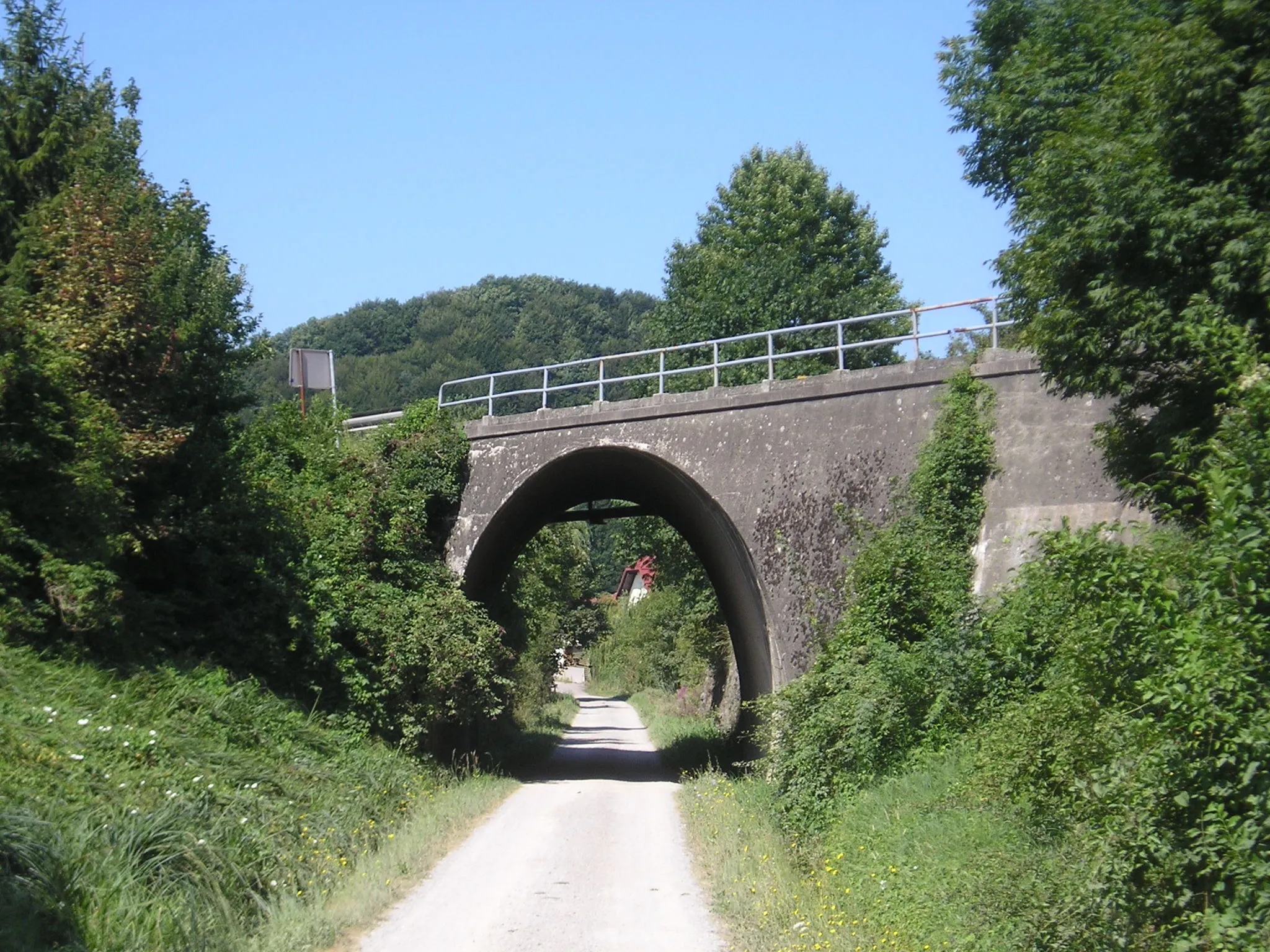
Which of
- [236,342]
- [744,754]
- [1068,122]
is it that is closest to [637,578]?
[744,754]

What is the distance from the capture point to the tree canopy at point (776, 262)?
3381 centimetres

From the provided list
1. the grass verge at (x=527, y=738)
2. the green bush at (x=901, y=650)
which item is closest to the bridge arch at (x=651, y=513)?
the green bush at (x=901, y=650)

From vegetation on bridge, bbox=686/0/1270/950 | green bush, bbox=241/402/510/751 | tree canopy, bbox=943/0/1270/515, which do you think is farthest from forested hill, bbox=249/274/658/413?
tree canopy, bbox=943/0/1270/515

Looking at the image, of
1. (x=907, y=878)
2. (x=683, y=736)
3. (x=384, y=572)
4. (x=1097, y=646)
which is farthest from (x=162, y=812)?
(x=683, y=736)

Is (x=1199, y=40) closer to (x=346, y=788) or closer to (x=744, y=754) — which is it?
(x=346, y=788)

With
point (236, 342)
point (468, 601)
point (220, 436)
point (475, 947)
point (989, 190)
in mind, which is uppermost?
point (989, 190)

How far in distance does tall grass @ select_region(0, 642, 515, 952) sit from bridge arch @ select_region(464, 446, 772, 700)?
718cm

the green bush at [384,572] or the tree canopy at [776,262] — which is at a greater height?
A: the tree canopy at [776,262]

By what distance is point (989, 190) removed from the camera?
21.7 meters

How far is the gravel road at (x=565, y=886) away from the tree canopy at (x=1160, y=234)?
216 inches

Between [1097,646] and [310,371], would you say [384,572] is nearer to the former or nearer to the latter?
[310,371]

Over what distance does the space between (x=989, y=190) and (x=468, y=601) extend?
1168cm

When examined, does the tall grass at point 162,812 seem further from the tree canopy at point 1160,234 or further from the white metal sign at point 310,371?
the white metal sign at point 310,371

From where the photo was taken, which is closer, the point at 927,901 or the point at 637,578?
the point at 927,901
